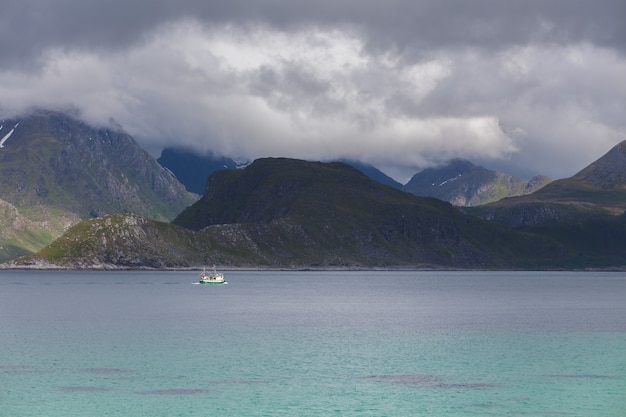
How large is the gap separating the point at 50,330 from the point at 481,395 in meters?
89.7

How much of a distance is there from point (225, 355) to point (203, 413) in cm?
3853

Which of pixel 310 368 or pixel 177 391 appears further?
pixel 310 368

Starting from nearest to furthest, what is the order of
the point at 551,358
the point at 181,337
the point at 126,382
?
the point at 126,382, the point at 551,358, the point at 181,337

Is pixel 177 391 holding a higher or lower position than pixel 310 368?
lower

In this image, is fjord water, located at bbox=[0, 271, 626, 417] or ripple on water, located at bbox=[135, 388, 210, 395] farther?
ripple on water, located at bbox=[135, 388, 210, 395]

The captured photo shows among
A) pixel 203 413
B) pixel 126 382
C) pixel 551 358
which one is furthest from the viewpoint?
pixel 551 358

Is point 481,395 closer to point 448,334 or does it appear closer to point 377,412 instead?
point 377,412

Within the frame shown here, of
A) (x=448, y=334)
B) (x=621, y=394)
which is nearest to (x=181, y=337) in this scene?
(x=448, y=334)

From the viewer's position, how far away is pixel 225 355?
11181 centimetres

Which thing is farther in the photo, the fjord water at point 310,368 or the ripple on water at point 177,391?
the ripple on water at point 177,391

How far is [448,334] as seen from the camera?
5610 inches

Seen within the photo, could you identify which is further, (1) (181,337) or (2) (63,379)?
(1) (181,337)

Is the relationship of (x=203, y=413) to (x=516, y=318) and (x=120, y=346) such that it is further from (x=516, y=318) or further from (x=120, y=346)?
(x=516, y=318)

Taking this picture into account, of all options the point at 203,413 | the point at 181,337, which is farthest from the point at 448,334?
the point at 203,413
